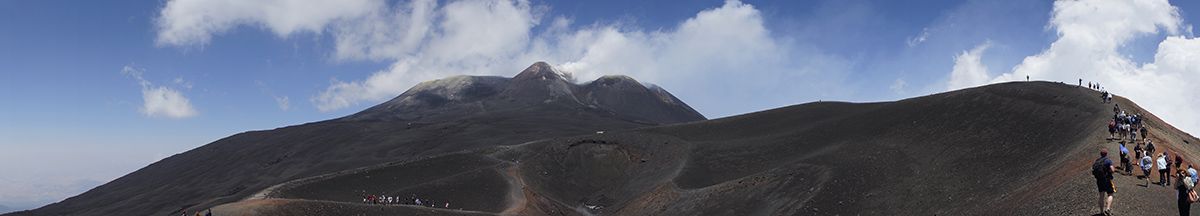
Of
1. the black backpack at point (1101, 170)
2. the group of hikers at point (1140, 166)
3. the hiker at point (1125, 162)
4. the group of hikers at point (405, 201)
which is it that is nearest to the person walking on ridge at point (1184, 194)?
the group of hikers at point (1140, 166)

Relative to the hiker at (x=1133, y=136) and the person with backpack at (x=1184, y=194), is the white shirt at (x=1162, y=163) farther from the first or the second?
the hiker at (x=1133, y=136)

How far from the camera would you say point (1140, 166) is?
26.3 metres

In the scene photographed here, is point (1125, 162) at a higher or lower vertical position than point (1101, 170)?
lower

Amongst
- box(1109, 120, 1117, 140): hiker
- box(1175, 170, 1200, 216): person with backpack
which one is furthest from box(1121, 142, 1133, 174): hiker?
box(1175, 170, 1200, 216): person with backpack

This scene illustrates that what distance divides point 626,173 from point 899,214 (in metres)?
43.4

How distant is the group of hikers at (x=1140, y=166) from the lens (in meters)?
18.3

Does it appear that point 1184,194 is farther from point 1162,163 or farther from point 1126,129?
point 1126,129

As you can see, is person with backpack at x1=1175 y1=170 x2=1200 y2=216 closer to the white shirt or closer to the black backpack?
the black backpack

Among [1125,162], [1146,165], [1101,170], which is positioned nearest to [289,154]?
[1125,162]

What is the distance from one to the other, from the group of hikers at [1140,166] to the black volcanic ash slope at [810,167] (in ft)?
3.15

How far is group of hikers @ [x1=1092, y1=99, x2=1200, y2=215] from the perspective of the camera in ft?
60.0

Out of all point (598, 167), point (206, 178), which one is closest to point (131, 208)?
point (206, 178)

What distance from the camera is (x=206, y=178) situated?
401 ft

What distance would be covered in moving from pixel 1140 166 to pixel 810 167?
2969cm
